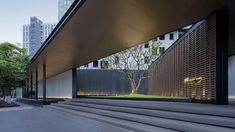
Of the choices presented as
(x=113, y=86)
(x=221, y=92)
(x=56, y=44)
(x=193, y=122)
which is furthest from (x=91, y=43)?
(x=113, y=86)

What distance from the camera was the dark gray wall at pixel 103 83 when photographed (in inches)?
1601

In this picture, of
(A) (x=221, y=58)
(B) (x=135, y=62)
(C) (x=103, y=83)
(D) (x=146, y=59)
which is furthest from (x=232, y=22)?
(B) (x=135, y=62)

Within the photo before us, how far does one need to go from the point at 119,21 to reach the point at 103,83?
92.0ft

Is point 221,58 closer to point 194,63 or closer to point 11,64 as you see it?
point 194,63

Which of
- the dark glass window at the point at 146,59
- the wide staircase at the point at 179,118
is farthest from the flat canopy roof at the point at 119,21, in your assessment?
the dark glass window at the point at 146,59

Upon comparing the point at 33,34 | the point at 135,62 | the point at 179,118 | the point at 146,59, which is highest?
the point at 33,34

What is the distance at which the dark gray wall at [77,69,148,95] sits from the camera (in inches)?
1601

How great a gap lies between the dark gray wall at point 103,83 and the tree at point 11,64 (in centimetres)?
673

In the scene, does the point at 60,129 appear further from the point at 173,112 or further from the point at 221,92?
the point at 221,92

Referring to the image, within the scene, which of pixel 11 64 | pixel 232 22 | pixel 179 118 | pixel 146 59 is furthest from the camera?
pixel 146 59

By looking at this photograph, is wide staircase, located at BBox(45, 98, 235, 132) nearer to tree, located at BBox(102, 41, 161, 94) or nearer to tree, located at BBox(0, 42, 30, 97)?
tree, located at BBox(0, 42, 30, 97)

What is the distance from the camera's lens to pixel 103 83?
136 feet

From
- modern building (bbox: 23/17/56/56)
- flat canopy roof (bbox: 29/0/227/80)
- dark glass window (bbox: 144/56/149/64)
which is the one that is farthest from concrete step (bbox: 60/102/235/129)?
modern building (bbox: 23/17/56/56)

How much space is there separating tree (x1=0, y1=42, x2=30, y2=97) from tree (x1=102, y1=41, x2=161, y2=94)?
1013cm
